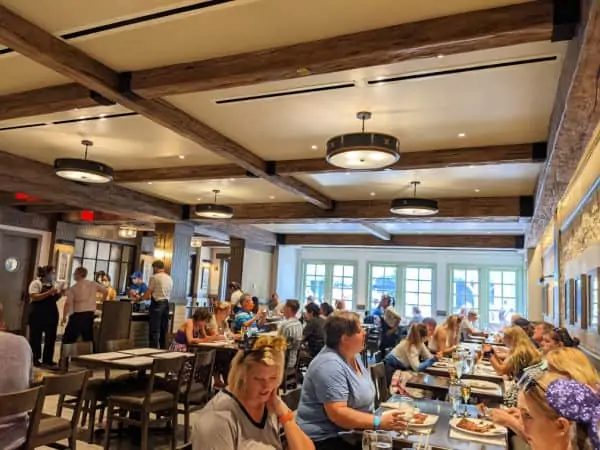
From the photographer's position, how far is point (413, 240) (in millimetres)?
13750

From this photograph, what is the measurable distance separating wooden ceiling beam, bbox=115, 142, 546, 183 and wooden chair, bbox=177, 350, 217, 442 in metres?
2.70

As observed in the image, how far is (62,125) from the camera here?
5.38m

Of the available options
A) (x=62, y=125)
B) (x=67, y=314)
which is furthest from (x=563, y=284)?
(x=67, y=314)

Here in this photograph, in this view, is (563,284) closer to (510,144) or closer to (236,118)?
(510,144)

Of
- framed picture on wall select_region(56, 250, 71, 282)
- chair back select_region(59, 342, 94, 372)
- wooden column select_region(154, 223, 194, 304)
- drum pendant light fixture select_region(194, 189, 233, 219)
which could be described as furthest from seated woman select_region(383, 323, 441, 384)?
framed picture on wall select_region(56, 250, 71, 282)

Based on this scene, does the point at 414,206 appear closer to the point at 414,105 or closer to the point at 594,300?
the point at 414,105

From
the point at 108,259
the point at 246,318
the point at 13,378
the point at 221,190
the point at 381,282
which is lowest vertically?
the point at 13,378

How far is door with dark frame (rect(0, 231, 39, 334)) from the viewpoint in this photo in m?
10.7

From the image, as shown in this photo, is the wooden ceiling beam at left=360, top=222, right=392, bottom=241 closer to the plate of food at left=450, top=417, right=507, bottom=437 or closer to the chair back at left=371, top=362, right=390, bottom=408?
the chair back at left=371, top=362, right=390, bottom=408

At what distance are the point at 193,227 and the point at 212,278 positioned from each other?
7.40m

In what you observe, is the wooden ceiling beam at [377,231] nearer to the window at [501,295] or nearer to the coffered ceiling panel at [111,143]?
the window at [501,295]

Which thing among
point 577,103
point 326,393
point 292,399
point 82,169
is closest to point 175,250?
point 82,169

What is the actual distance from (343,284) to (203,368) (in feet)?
38.7

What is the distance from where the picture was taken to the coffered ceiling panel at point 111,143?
17.4ft
